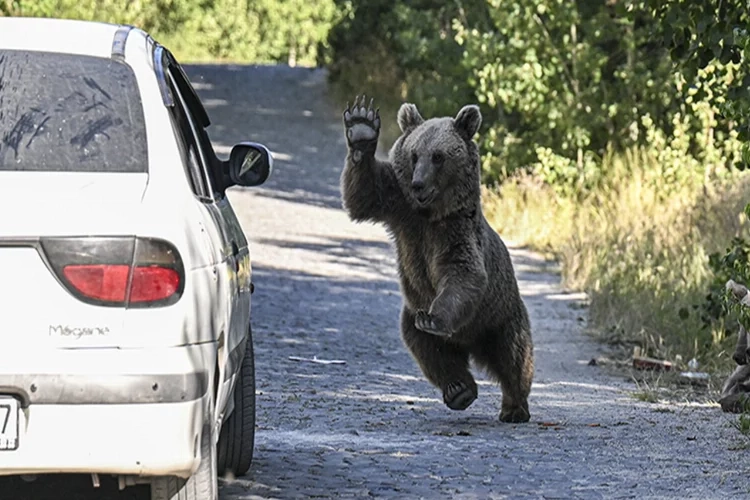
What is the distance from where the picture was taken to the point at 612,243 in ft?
54.1

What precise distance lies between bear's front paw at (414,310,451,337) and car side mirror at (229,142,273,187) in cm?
177

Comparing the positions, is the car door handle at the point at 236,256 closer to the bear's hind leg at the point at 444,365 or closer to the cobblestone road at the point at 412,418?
the cobblestone road at the point at 412,418

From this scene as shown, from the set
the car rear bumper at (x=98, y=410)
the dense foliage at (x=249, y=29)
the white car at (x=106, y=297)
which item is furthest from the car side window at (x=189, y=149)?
the dense foliage at (x=249, y=29)

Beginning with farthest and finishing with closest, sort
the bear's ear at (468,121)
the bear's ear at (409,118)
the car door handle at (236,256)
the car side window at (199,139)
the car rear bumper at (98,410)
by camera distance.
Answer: the bear's ear at (409,118) → the bear's ear at (468,121) → the car side window at (199,139) → the car door handle at (236,256) → the car rear bumper at (98,410)

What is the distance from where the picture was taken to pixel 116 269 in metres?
4.91

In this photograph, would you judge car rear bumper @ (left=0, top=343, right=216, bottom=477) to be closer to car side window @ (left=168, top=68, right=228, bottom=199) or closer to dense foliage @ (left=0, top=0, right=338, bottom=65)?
car side window @ (left=168, top=68, right=228, bottom=199)

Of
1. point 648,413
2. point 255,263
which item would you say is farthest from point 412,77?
point 648,413

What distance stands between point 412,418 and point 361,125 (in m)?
1.85

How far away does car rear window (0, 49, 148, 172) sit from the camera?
208 inches

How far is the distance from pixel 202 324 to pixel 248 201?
19028 millimetres

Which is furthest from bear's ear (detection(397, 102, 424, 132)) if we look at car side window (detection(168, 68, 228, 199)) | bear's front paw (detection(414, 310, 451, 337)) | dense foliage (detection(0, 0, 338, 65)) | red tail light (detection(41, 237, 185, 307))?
dense foliage (detection(0, 0, 338, 65))

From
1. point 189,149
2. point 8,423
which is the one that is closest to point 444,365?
point 189,149

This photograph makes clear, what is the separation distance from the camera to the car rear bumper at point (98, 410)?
4.80 metres

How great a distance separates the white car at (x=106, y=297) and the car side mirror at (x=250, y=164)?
112 centimetres
